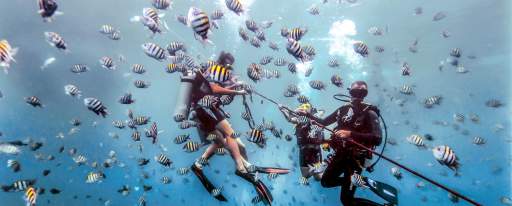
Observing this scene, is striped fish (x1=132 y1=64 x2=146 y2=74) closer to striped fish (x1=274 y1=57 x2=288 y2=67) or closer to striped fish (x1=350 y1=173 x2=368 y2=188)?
striped fish (x1=274 y1=57 x2=288 y2=67)

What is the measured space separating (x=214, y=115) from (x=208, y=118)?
19 cm

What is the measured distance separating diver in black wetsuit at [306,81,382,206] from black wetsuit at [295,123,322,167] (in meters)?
0.86

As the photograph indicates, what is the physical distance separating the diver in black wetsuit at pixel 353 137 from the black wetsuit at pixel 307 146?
0.86 m

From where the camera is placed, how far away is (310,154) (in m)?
8.62

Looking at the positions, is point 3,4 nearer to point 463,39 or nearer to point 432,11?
point 432,11

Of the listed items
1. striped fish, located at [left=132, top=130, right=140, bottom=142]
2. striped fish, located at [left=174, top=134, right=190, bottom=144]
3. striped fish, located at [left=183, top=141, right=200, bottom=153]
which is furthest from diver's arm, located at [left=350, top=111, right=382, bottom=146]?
striped fish, located at [left=132, top=130, right=140, bottom=142]

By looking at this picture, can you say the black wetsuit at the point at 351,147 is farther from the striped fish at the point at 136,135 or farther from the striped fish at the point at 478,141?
the striped fish at the point at 478,141

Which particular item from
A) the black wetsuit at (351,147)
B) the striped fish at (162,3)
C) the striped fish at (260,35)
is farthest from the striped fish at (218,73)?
the striped fish at (260,35)

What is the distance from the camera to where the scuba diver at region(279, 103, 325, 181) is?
822 centimetres

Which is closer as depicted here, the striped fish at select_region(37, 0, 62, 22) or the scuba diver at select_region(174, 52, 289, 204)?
the striped fish at select_region(37, 0, 62, 22)

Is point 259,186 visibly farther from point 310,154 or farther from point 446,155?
point 446,155

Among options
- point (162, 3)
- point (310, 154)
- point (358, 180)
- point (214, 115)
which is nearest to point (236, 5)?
point (162, 3)

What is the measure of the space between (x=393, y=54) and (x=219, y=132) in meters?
27.7

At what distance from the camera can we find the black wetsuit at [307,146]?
8375 mm
